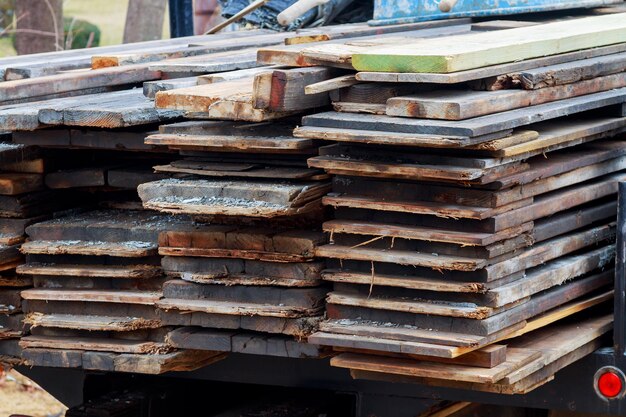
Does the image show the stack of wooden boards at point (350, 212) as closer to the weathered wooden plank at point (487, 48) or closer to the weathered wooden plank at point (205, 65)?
the weathered wooden plank at point (487, 48)

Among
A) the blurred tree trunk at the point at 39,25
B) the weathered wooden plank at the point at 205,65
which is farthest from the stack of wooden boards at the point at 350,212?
the blurred tree trunk at the point at 39,25

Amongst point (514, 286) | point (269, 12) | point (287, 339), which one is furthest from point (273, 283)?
point (269, 12)

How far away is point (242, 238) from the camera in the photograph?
3637 mm

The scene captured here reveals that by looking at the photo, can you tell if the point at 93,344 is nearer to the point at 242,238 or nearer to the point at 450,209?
the point at 242,238

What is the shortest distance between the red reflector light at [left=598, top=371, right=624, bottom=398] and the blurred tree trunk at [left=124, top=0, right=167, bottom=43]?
9.53 meters

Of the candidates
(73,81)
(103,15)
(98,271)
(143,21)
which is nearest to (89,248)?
(98,271)

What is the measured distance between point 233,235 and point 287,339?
368mm

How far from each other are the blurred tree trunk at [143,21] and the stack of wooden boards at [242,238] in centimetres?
912

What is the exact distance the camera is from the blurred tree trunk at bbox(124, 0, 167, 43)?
496 inches

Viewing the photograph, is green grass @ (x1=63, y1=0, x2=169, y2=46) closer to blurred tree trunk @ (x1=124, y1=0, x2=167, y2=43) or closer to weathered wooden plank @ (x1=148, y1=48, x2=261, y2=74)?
blurred tree trunk @ (x1=124, y1=0, x2=167, y2=43)

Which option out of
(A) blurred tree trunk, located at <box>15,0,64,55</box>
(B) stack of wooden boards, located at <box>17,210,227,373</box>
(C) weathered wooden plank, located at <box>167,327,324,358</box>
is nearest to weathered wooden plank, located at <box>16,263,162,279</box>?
(B) stack of wooden boards, located at <box>17,210,227,373</box>

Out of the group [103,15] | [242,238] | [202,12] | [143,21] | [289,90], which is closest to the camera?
[289,90]

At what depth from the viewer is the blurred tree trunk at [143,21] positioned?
12.6 meters

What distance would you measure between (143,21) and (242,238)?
9.37 metres
